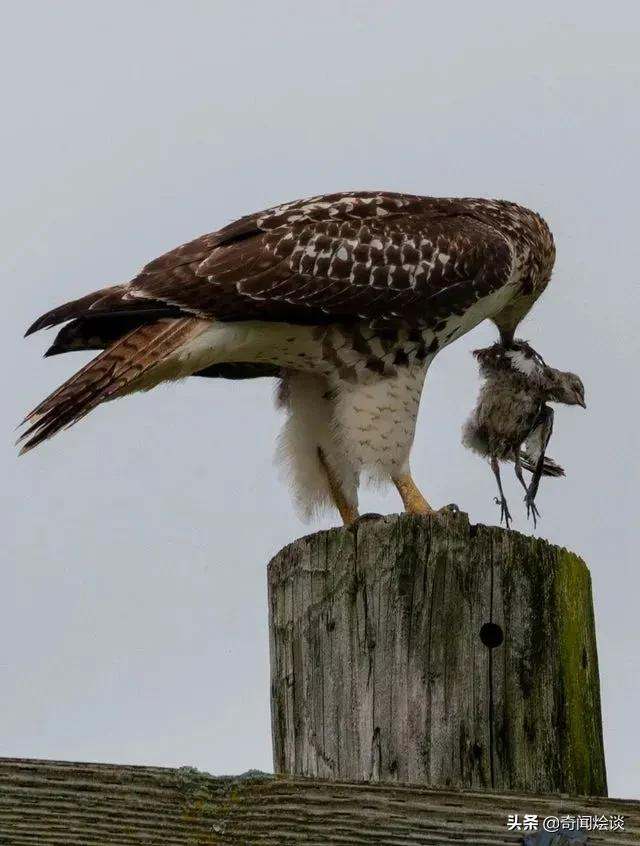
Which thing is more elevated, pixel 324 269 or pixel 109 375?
pixel 324 269

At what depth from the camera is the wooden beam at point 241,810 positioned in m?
2.27

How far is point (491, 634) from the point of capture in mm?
3146

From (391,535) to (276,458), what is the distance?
3.64m

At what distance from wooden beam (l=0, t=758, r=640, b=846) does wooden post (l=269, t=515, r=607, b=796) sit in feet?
1.99

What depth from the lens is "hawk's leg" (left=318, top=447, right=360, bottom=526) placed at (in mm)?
6727

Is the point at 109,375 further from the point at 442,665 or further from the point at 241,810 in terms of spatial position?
the point at 241,810

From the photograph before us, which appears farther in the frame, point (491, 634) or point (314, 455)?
point (314, 455)

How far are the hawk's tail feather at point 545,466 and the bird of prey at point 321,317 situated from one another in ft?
2.49

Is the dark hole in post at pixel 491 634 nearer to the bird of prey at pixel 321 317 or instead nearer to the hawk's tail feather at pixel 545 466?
the bird of prey at pixel 321 317

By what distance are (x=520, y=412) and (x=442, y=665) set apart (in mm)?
3983

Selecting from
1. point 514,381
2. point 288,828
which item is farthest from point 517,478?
point 288,828

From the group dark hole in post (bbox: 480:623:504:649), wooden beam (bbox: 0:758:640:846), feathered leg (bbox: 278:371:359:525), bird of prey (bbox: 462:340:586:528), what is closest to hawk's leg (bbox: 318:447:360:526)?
feathered leg (bbox: 278:371:359:525)

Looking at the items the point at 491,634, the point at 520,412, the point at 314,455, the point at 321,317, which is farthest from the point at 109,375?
the point at 491,634

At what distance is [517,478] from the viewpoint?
7102 mm
